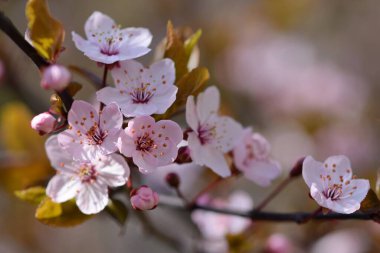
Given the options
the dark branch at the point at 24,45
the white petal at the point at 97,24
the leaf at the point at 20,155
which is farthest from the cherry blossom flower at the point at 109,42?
the leaf at the point at 20,155

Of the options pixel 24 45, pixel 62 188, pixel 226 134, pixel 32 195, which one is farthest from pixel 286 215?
pixel 24 45

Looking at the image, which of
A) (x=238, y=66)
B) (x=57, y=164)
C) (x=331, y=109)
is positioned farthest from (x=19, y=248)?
(x=57, y=164)

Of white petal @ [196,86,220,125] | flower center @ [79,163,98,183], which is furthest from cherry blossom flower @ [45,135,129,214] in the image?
white petal @ [196,86,220,125]

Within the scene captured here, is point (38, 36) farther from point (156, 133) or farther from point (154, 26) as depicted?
point (154, 26)

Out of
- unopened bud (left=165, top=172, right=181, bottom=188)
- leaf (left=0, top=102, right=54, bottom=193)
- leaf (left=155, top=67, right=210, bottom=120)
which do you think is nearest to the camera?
leaf (left=155, top=67, right=210, bottom=120)

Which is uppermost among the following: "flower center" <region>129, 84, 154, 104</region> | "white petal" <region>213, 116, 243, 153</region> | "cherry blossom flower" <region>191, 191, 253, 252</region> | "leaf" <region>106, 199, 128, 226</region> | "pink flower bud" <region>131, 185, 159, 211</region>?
"flower center" <region>129, 84, 154, 104</region>

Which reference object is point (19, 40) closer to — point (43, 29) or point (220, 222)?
point (43, 29)

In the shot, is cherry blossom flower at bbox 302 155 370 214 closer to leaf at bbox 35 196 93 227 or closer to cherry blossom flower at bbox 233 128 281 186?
cherry blossom flower at bbox 233 128 281 186
